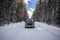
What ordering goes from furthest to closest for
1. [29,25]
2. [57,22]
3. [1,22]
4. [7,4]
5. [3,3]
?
[7,4]
[3,3]
[1,22]
[57,22]
[29,25]

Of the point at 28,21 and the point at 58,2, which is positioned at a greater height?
the point at 58,2

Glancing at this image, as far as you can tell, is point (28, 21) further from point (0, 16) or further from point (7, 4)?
point (7, 4)

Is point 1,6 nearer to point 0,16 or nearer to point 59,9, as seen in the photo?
point 0,16

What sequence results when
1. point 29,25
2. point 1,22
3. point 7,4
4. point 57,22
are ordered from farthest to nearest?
1. point 7,4
2. point 1,22
3. point 57,22
4. point 29,25

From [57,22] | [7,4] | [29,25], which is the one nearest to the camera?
[29,25]

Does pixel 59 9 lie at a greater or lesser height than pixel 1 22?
greater

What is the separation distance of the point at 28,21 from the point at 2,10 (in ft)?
42.7

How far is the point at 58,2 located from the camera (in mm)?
42688

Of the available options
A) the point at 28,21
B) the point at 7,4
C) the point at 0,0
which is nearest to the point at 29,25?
the point at 28,21

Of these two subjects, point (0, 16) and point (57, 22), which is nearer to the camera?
point (57, 22)

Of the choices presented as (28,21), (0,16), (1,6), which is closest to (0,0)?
(1,6)

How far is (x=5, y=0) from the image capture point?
50375 millimetres

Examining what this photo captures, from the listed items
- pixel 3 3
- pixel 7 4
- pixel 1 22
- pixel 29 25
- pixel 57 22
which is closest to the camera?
pixel 29 25

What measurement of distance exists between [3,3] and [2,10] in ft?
9.35
